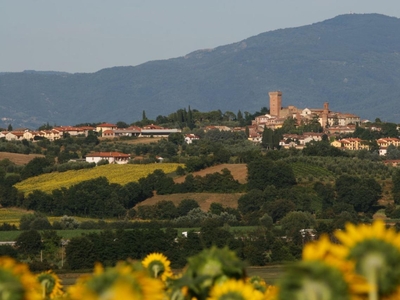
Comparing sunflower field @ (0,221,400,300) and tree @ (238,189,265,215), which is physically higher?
sunflower field @ (0,221,400,300)

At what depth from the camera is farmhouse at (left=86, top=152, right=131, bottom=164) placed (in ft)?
411

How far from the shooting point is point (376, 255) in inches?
204

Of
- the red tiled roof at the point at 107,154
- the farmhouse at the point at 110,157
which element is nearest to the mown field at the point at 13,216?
the farmhouse at the point at 110,157

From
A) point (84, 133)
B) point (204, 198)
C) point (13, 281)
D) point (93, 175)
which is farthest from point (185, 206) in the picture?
point (13, 281)

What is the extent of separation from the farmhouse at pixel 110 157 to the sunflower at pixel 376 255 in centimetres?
11932

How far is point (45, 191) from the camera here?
102 metres

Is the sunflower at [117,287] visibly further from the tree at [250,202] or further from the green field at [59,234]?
the tree at [250,202]

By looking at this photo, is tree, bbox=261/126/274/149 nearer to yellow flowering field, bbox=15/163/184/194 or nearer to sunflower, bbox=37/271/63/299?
yellow flowering field, bbox=15/163/184/194

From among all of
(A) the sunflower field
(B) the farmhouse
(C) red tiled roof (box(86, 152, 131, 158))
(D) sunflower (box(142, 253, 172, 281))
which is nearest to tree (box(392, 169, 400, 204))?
(B) the farmhouse

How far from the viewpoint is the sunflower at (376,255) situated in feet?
17.0

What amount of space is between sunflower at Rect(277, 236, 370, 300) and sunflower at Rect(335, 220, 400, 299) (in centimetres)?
5

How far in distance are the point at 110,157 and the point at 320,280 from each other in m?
Result: 121

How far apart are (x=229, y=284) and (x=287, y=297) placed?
130 cm

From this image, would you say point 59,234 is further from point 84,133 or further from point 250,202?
point 84,133
